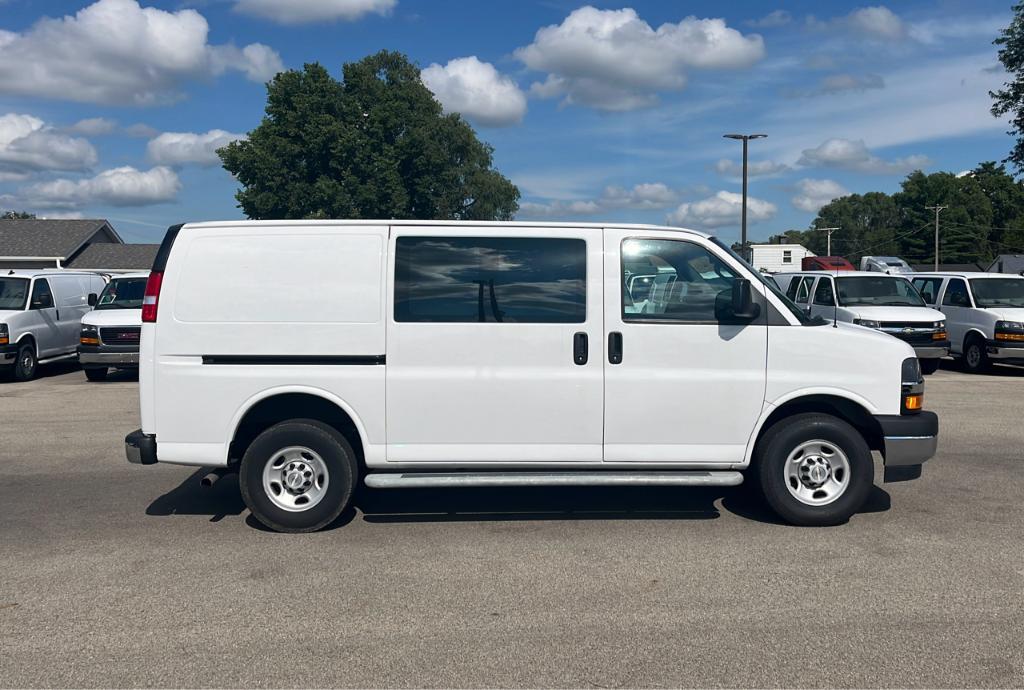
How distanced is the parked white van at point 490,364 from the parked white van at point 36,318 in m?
11.1

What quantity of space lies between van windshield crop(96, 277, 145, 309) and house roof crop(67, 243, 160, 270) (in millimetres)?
38554

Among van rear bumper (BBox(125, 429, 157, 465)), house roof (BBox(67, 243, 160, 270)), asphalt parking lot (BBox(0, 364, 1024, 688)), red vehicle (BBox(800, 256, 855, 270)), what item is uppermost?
house roof (BBox(67, 243, 160, 270))

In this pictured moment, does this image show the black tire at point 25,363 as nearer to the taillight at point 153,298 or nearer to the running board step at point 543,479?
the taillight at point 153,298

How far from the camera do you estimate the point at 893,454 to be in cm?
611

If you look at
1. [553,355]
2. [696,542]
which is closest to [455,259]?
[553,355]

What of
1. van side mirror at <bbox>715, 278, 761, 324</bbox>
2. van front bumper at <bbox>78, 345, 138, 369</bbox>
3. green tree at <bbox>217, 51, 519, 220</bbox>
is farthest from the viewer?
green tree at <bbox>217, 51, 519, 220</bbox>

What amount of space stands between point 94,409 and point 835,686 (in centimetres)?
1097

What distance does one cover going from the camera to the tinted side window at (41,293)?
53.4ft

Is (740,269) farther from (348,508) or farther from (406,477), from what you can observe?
(348,508)

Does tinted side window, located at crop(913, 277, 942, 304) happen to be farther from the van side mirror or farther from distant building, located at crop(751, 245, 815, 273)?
distant building, located at crop(751, 245, 815, 273)

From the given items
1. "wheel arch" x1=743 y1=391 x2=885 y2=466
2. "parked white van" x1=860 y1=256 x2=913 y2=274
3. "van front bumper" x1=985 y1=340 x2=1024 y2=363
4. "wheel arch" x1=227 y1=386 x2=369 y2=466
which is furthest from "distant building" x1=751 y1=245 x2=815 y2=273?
"wheel arch" x1=227 y1=386 x2=369 y2=466

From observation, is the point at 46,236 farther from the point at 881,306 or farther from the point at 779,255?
the point at 881,306

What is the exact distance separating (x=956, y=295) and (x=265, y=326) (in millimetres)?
15468

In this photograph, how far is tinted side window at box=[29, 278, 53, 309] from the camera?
16.3 metres
